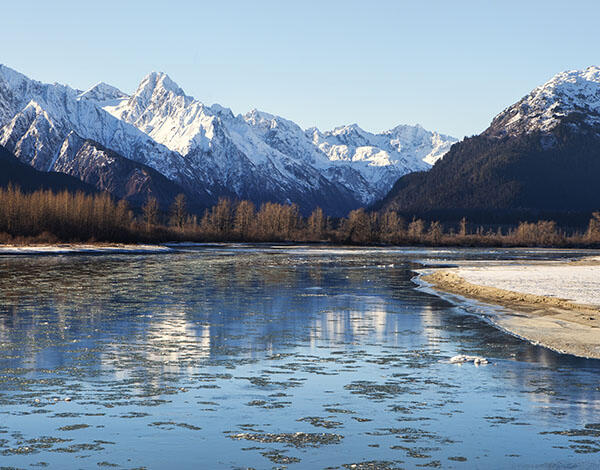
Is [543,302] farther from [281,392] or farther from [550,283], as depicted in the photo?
[281,392]

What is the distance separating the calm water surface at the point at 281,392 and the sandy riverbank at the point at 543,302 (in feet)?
5.76

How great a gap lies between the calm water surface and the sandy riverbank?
1.75 meters

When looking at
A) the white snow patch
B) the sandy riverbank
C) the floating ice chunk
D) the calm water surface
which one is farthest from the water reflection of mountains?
the white snow patch

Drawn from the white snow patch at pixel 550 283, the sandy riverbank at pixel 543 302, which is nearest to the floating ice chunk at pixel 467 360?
the sandy riverbank at pixel 543 302

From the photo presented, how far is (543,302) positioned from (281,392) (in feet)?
98.6

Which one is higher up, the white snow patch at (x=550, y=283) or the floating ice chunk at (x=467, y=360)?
the white snow patch at (x=550, y=283)

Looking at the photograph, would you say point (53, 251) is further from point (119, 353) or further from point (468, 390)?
point (468, 390)

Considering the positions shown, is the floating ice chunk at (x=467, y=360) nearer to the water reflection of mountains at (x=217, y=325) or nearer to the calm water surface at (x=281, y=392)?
the calm water surface at (x=281, y=392)

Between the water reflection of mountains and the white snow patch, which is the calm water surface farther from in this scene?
the white snow patch

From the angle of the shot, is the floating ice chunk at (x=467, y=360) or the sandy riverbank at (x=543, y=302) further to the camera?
the sandy riverbank at (x=543, y=302)

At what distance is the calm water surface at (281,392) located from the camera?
1627 cm

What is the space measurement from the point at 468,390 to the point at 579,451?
6.37 metres

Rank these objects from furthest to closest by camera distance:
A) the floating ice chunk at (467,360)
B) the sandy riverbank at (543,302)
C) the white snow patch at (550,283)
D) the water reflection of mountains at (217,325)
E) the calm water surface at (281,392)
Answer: the white snow patch at (550,283), the sandy riverbank at (543,302), the water reflection of mountains at (217,325), the floating ice chunk at (467,360), the calm water surface at (281,392)

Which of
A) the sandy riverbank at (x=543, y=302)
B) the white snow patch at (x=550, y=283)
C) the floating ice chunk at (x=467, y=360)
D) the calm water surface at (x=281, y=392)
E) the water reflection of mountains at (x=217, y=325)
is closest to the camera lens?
the calm water surface at (x=281, y=392)
